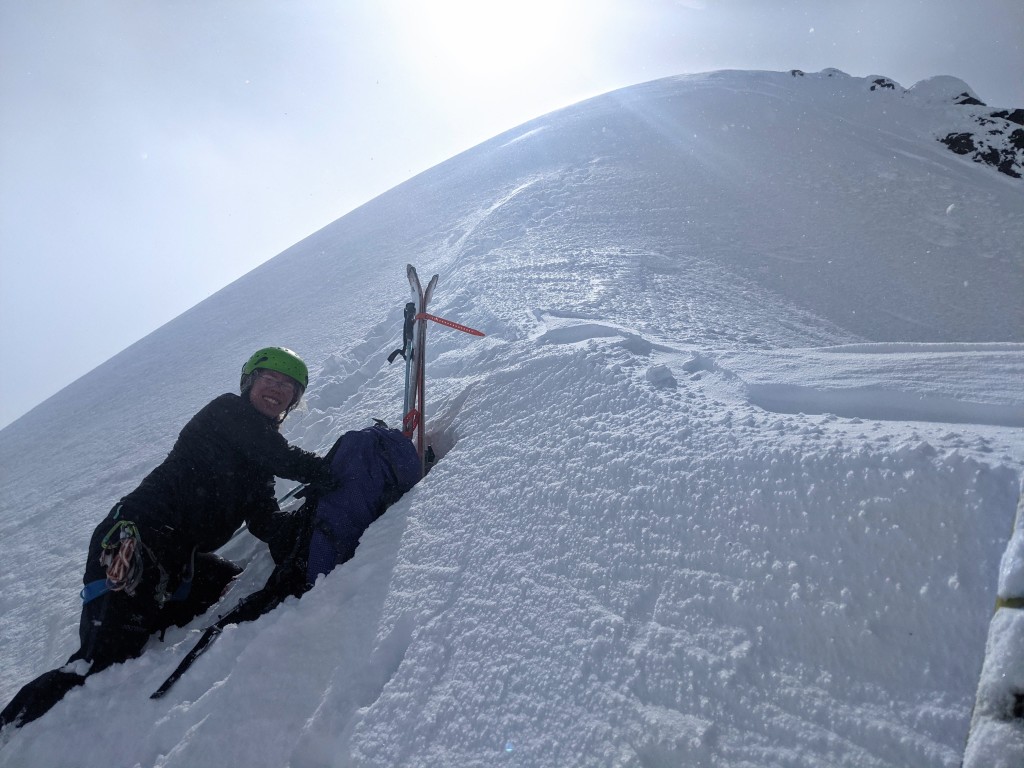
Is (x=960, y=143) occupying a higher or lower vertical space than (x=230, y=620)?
higher

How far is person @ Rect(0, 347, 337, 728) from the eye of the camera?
203 cm

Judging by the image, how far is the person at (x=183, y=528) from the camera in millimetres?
2031

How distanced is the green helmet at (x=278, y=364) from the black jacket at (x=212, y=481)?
1.02 feet

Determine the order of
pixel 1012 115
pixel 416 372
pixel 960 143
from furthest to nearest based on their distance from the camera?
pixel 1012 115
pixel 960 143
pixel 416 372

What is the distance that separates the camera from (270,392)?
9.28 ft

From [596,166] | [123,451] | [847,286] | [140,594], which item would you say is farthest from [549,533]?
[596,166]

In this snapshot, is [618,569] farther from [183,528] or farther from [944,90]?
[944,90]

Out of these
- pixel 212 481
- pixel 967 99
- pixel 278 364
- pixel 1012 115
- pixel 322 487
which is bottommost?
pixel 322 487

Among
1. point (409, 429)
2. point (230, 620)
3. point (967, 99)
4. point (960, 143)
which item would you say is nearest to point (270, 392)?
point (409, 429)

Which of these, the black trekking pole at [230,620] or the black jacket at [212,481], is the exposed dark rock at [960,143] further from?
the black trekking pole at [230,620]

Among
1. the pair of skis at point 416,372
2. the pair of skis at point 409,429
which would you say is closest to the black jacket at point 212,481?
the pair of skis at point 409,429

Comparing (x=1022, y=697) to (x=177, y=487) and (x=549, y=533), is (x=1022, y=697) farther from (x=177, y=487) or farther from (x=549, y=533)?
(x=177, y=487)

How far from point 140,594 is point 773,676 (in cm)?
224

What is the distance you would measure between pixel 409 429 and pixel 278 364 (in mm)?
776
